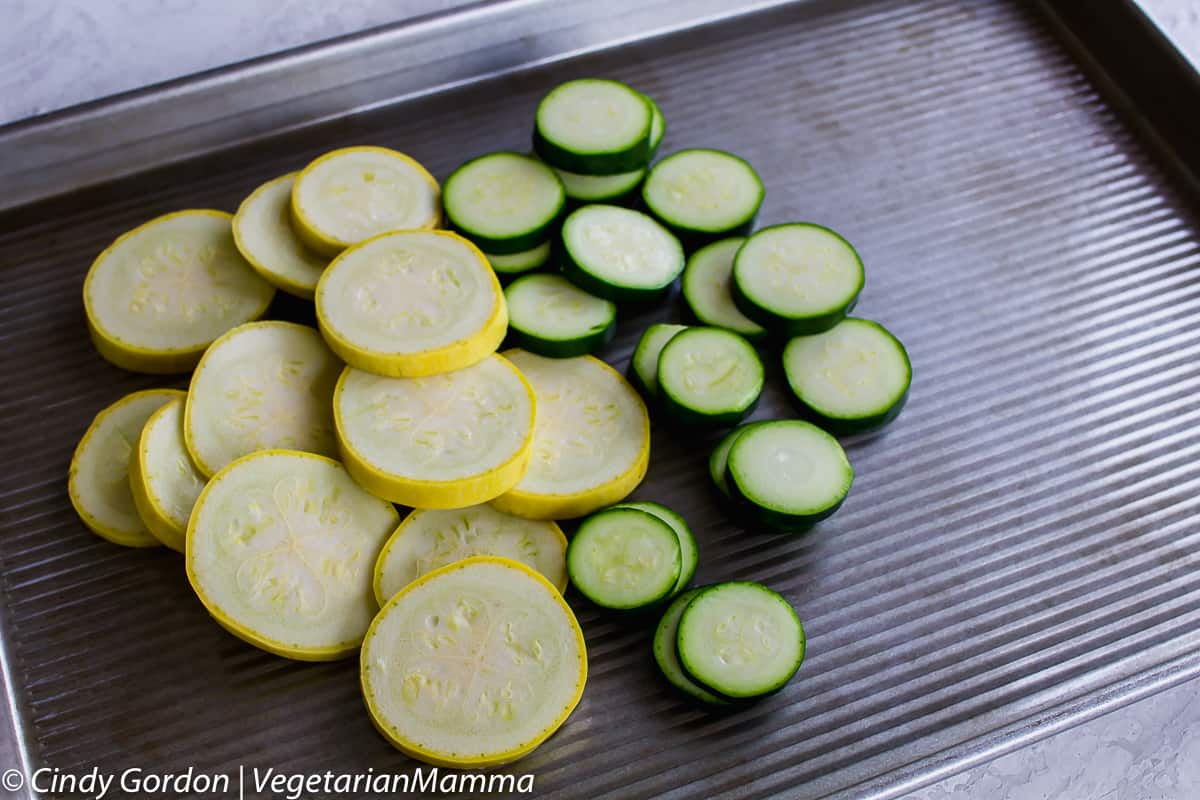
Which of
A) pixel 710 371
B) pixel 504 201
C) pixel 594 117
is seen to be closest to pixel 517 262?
pixel 504 201

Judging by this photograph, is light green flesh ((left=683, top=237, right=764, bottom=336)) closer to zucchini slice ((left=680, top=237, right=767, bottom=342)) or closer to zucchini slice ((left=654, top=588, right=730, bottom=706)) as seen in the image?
zucchini slice ((left=680, top=237, right=767, bottom=342))

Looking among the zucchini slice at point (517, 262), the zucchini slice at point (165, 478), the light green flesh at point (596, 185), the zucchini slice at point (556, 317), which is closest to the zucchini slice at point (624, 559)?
the zucchini slice at point (556, 317)

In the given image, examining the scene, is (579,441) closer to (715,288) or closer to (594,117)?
(715,288)

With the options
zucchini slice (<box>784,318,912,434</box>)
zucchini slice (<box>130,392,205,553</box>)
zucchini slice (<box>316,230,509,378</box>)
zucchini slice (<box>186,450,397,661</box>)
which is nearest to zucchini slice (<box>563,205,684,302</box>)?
zucchini slice (<box>316,230,509,378</box>)

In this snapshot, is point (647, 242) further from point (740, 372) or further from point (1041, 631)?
point (1041, 631)

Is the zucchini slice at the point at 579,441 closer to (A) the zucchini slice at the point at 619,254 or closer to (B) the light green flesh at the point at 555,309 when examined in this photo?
(B) the light green flesh at the point at 555,309

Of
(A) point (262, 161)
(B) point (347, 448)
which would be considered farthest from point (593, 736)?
(A) point (262, 161)
